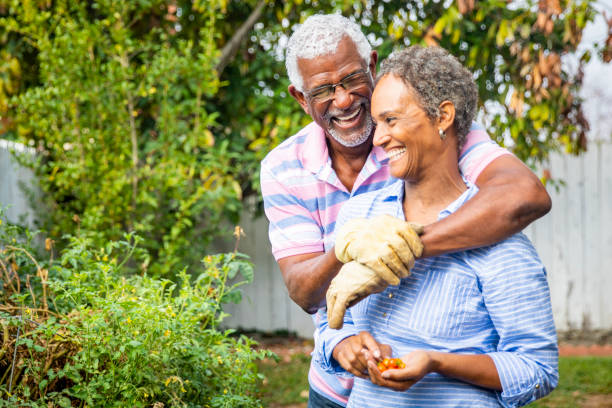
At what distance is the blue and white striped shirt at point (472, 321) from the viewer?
157cm

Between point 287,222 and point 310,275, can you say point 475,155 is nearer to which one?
point 310,275

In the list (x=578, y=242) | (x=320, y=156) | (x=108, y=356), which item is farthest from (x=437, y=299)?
(x=578, y=242)

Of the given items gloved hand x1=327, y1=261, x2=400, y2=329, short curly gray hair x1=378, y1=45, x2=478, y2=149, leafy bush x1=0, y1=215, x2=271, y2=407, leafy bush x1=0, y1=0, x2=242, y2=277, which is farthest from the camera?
leafy bush x1=0, y1=0, x2=242, y2=277

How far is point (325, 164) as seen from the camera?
7.80ft

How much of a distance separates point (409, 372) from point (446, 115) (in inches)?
26.3

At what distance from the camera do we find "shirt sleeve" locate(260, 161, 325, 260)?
225 centimetres

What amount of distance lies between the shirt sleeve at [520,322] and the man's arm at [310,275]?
0.44 metres

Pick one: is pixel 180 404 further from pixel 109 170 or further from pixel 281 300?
pixel 281 300

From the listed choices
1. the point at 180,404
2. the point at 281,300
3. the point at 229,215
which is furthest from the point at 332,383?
the point at 281,300

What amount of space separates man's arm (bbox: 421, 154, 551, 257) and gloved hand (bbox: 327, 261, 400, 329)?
0.45 ft

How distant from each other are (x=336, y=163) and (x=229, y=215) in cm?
367

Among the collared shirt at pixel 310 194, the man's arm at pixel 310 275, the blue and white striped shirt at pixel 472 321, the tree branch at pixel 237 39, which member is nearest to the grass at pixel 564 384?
the tree branch at pixel 237 39

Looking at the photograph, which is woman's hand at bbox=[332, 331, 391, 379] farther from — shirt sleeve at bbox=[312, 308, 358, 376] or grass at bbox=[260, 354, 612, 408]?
grass at bbox=[260, 354, 612, 408]

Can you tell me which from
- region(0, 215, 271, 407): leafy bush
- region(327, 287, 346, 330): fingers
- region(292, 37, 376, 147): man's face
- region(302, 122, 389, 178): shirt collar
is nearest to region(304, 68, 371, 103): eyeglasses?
region(292, 37, 376, 147): man's face
